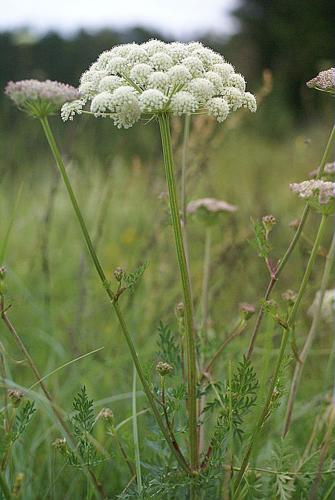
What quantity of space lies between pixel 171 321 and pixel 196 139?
0.72m

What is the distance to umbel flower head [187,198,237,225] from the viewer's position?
5.89ft

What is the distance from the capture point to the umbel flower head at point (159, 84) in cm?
102

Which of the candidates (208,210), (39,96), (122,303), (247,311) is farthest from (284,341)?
(122,303)

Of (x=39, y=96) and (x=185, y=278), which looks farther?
(x=185, y=278)

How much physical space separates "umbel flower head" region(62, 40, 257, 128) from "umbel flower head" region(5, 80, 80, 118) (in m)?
0.06

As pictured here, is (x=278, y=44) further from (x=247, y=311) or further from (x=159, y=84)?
(x=159, y=84)

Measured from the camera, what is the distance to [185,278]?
43.8 inches

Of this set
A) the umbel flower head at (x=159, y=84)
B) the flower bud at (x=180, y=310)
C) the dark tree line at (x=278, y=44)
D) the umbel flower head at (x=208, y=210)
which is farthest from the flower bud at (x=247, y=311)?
the dark tree line at (x=278, y=44)

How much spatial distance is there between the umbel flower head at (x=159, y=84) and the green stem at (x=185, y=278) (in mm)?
46

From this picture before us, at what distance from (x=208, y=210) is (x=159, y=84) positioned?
2.67 feet

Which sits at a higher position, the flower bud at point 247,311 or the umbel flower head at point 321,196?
the umbel flower head at point 321,196

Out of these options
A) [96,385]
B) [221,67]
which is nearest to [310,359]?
[96,385]

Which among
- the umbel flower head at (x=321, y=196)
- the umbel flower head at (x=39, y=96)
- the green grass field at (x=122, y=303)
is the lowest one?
the green grass field at (x=122, y=303)

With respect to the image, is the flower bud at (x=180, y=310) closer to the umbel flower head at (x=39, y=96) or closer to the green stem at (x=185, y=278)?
the green stem at (x=185, y=278)
